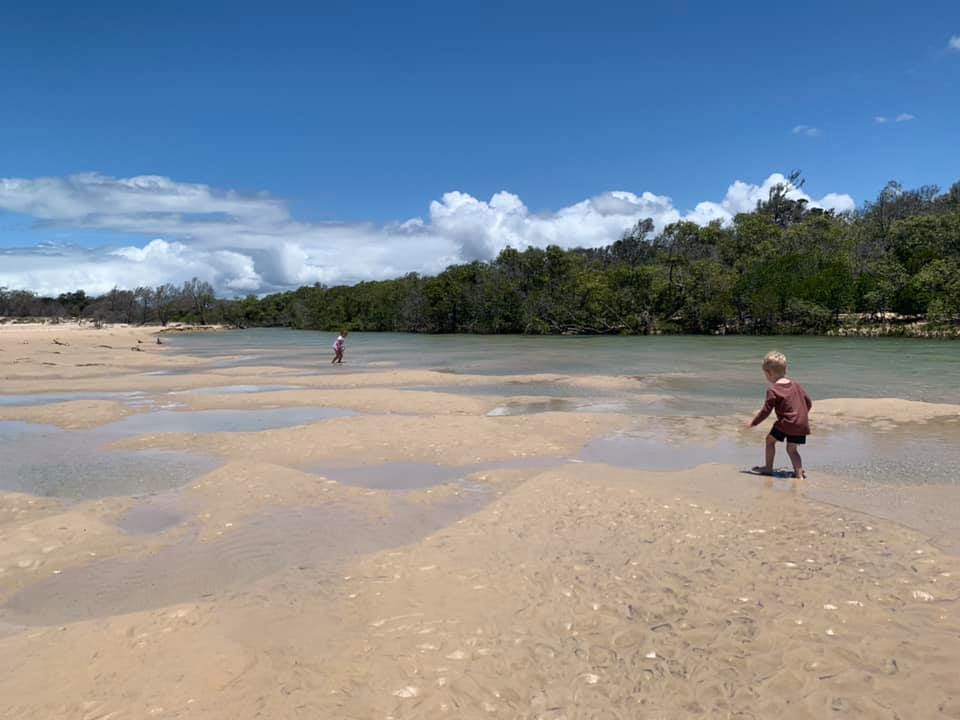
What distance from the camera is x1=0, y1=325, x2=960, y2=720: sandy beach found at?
155 inches

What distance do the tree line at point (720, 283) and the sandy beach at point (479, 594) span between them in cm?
6044

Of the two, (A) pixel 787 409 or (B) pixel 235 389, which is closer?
(A) pixel 787 409

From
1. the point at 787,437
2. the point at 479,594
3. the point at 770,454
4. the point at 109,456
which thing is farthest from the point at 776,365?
the point at 109,456

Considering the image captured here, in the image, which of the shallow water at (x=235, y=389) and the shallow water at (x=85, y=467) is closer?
the shallow water at (x=85, y=467)

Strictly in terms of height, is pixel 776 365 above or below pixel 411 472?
above

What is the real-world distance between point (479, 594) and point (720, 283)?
7565 centimetres

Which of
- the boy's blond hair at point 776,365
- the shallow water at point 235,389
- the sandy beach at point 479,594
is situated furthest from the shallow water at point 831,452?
the shallow water at point 235,389

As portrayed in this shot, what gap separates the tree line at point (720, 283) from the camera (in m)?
63.7

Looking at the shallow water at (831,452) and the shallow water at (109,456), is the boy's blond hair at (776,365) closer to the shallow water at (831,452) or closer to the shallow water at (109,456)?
the shallow water at (831,452)

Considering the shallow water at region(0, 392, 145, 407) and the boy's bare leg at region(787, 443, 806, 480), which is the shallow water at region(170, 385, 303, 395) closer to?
the shallow water at region(0, 392, 145, 407)

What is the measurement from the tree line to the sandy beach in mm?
60436

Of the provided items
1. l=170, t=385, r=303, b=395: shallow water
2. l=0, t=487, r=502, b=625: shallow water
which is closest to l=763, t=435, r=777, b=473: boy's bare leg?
l=0, t=487, r=502, b=625: shallow water

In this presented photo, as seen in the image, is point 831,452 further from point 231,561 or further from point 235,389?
point 235,389

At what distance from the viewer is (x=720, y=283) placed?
7419 centimetres
